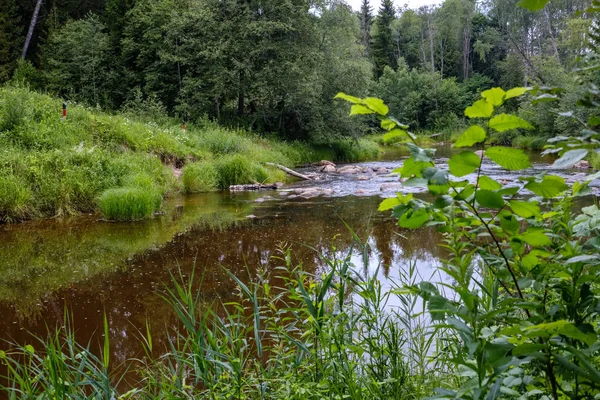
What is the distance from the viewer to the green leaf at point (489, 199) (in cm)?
95

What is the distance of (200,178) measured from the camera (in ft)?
38.8

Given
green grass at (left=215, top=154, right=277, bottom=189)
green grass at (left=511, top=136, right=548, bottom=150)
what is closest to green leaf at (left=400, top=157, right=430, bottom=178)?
green grass at (left=215, top=154, right=277, bottom=189)

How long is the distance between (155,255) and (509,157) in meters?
5.63

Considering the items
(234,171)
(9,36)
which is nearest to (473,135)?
(234,171)

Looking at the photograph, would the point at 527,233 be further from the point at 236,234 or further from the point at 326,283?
the point at 236,234

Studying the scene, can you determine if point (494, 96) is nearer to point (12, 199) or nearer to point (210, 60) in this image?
point (12, 199)

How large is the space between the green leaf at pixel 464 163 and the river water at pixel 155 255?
1.80 m

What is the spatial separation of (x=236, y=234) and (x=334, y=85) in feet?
45.2

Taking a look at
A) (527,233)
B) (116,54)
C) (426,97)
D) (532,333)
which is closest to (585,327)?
(532,333)

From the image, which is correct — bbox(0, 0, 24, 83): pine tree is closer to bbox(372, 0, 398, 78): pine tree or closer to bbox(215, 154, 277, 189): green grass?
bbox(215, 154, 277, 189): green grass

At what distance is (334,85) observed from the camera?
19656 millimetres

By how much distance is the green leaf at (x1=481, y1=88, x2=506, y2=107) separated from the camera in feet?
2.93

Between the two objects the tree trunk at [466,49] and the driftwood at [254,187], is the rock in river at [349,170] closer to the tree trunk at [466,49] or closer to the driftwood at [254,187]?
the driftwood at [254,187]

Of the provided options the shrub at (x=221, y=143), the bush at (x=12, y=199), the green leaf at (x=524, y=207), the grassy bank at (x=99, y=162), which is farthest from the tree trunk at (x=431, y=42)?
the green leaf at (x=524, y=207)
